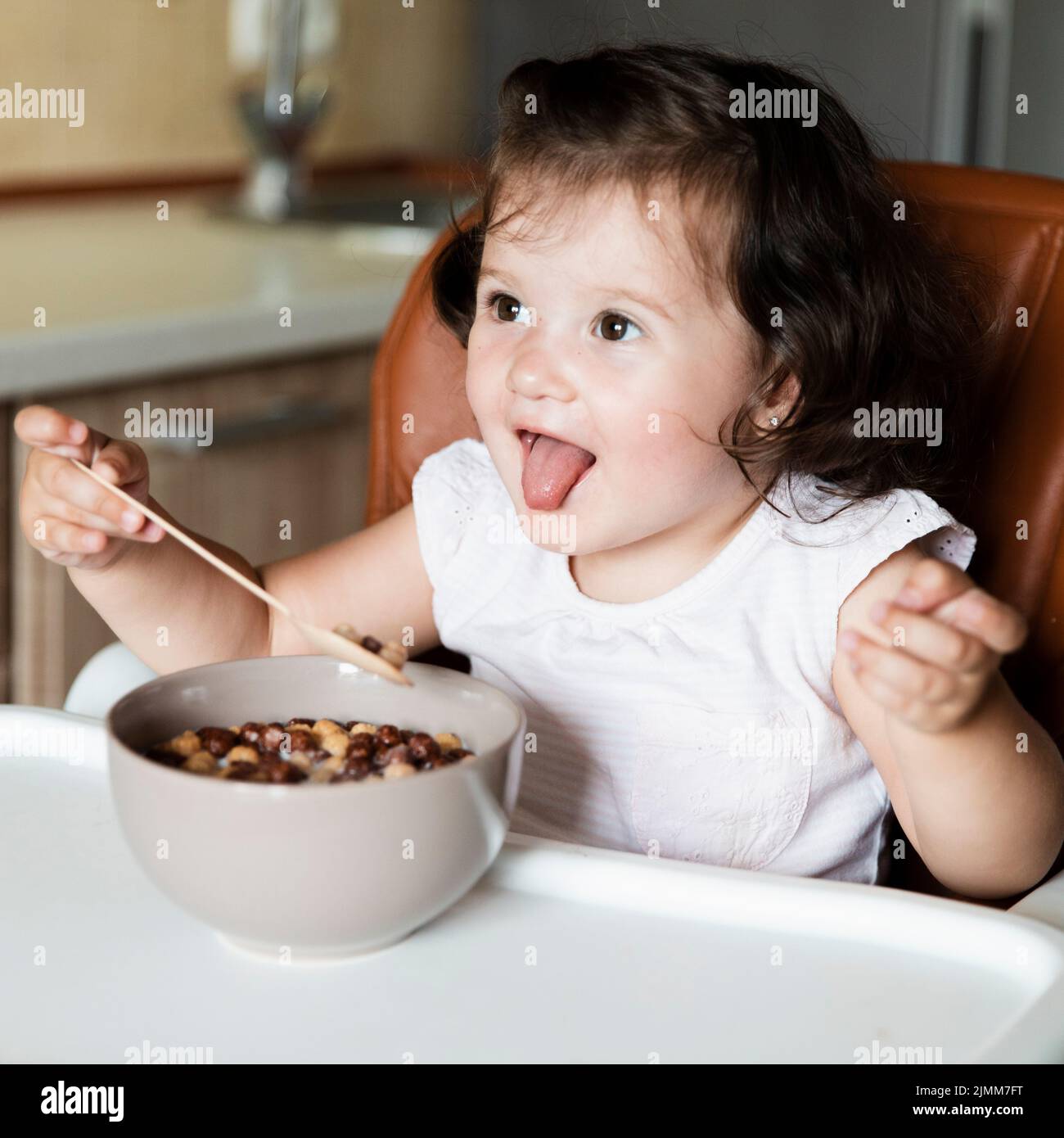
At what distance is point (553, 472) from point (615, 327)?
0.10 metres

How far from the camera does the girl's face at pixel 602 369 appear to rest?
0.92 m

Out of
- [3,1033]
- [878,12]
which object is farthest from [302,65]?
[3,1033]

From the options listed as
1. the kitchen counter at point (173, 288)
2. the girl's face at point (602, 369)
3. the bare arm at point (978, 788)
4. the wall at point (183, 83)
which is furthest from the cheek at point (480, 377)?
the wall at point (183, 83)

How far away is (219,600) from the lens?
1.09m

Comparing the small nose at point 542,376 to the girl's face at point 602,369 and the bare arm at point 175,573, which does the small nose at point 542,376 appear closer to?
the girl's face at point 602,369

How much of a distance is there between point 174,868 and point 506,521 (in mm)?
530

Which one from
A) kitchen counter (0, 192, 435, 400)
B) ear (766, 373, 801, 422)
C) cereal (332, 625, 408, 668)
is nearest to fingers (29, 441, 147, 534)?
cereal (332, 625, 408, 668)

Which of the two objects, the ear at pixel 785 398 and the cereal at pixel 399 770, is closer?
the cereal at pixel 399 770

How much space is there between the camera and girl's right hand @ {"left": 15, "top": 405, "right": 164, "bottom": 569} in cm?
89

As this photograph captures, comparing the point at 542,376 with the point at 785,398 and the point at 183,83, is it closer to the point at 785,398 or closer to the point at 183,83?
the point at 785,398

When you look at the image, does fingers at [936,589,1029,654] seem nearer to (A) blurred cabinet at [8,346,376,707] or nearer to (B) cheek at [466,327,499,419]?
(B) cheek at [466,327,499,419]

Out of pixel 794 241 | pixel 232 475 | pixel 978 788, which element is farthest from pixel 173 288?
pixel 978 788

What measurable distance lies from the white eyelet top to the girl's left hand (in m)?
0.29

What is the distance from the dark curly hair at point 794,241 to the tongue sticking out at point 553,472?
0.31 feet
